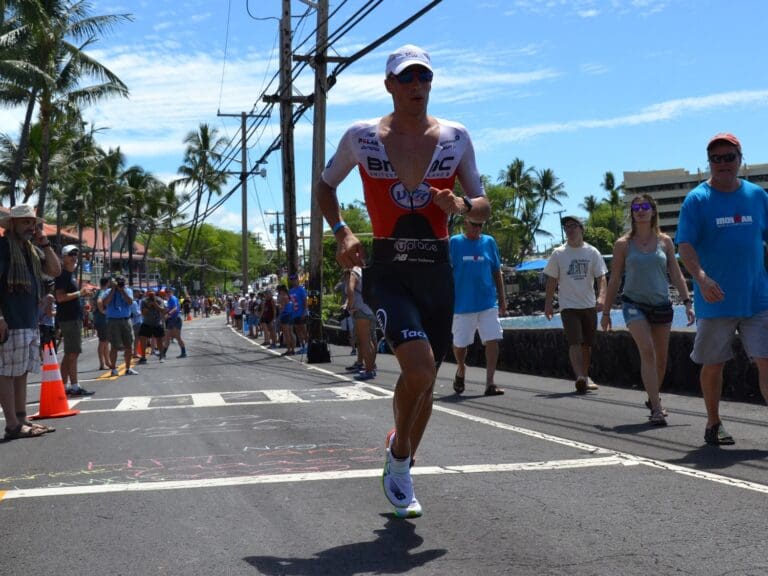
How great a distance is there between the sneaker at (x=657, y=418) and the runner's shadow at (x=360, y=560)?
3.89m

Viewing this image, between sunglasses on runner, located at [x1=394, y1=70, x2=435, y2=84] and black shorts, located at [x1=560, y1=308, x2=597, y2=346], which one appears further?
black shorts, located at [x1=560, y1=308, x2=597, y2=346]

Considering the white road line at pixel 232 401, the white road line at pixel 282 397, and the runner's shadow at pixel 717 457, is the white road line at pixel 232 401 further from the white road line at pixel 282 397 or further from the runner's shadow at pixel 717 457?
the runner's shadow at pixel 717 457

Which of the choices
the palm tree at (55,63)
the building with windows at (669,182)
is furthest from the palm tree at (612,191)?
the palm tree at (55,63)

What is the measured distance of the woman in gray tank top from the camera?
7.84m

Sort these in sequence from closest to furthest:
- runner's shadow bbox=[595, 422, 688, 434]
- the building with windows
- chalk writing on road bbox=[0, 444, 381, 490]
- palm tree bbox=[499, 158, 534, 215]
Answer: chalk writing on road bbox=[0, 444, 381, 490]
runner's shadow bbox=[595, 422, 688, 434]
palm tree bbox=[499, 158, 534, 215]
the building with windows

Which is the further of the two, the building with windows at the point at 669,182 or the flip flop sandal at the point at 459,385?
the building with windows at the point at 669,182

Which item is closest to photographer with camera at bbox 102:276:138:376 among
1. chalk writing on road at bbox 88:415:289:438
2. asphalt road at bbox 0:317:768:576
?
asphalt road at bbox 0:317:768:576

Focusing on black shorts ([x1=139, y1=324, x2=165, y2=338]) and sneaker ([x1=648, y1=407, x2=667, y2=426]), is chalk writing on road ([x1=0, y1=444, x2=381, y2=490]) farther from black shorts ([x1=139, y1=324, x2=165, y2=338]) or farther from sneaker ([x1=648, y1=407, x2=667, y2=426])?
black shorts ([x1=139, y1=324, x2=165, y2=338])

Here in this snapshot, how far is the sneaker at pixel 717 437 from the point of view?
21.2 ft

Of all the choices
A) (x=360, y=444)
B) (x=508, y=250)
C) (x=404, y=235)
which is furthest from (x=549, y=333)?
(x=508, y=250)

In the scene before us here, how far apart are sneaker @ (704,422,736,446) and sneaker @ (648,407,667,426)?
104 cm

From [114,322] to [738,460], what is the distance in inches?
494

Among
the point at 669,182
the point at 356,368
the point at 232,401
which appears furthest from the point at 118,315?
the point at 669,182

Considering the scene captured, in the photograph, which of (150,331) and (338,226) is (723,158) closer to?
(338,226)
